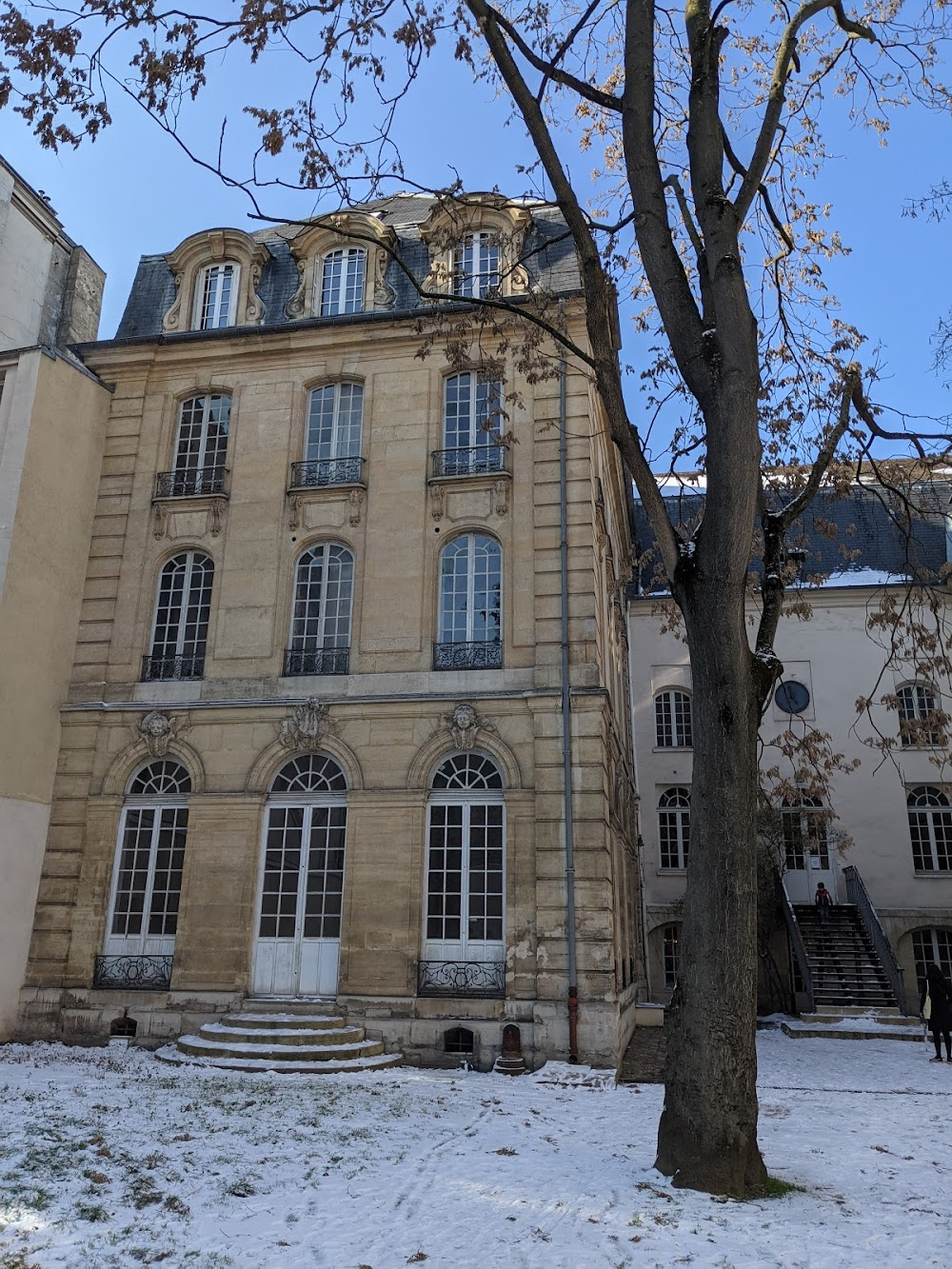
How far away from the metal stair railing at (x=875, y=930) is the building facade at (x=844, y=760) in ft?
0.95

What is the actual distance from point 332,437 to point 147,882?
23.7 ft

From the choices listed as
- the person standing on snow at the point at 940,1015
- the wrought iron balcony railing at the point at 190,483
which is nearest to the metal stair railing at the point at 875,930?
the person standing on snow at the point at 940,1015

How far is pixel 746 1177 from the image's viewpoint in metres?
6.12

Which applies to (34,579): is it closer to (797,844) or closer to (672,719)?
(672,719)

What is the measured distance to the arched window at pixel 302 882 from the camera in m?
13.4

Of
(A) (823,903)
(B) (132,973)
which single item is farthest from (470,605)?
(A) (823,903)

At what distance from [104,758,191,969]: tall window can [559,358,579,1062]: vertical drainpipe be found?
17.9ft

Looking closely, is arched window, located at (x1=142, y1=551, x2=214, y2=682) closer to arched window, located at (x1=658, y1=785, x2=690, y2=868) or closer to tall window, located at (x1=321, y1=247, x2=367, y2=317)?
tall window, located at (x1=321, y1=247, x2=367, y2=317)

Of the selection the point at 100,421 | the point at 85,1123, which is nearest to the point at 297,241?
the point at 100,421

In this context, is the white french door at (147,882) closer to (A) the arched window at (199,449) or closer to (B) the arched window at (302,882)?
(B) the arched window at (302,882)

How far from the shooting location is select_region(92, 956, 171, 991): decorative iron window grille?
13.6 m

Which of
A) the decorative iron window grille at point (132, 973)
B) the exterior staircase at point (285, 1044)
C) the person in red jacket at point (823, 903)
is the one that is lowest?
the exterior staircase at point (285, 1044)

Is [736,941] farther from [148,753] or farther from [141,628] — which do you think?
[141,628]

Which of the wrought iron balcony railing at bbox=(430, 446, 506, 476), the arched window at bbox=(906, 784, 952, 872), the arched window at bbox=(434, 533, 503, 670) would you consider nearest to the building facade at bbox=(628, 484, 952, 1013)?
the arched window at bbox=(906, 784, 952, 872)
